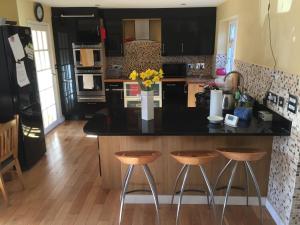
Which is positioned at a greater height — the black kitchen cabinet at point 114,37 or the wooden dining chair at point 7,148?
the black kitchen cabinet at point 114,37

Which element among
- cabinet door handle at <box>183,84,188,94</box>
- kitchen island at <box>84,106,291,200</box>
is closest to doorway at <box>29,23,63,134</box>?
kitchen island at <box>84,106,291,200</box>

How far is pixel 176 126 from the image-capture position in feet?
8.06

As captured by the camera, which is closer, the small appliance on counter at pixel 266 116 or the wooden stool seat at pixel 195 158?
the wooden stool seat at pixel 195 158

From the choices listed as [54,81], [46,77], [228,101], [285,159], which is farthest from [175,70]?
[285,159]

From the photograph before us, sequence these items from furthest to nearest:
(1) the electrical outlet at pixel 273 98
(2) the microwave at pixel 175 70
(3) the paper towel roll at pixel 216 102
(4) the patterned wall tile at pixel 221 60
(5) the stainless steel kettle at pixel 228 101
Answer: (2) the microwave at pixel 175 70 → (4) the patterned wall tile at pixel 221 60 → (5) the stainless steel kettle at pixel 228 101 → (3) the paper towel roll at pixel 216 102 → (1) the electrical outlet at pixel 273 98

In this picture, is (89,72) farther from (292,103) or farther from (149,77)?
(292,103)

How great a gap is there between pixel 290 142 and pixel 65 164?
111 inches

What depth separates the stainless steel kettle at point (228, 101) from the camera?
299 cm

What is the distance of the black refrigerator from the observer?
3.18m

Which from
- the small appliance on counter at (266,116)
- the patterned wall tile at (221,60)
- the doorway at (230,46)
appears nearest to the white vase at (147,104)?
the small appliance on counter at (266,116)

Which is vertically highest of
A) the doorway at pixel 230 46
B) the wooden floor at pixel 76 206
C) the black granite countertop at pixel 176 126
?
the doorway at pixel 230 46

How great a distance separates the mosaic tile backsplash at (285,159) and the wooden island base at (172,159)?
0.36ft

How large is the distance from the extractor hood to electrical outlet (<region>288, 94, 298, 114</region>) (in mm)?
4092

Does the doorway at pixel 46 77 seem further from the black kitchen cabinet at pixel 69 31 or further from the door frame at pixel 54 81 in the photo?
the black kitchen cabinet at pixel 69 31
